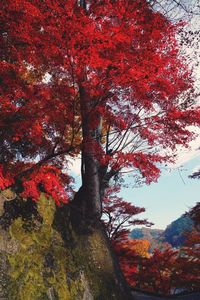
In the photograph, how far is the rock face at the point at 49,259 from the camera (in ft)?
22.6

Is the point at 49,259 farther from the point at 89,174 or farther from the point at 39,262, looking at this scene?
the point at 89,174

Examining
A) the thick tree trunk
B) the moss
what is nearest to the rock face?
the moss

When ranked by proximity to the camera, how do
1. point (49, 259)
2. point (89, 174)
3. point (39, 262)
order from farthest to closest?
point (89, 174) → point (49, 259) → point (39, 262)

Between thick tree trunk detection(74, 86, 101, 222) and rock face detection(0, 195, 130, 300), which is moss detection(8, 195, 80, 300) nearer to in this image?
rock face detection(0, 195, 130, 300)

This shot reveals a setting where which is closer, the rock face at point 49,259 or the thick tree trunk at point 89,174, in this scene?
the rock face at point 49,259

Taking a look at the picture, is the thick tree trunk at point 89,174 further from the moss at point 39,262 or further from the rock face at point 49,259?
the moss at point 39,262

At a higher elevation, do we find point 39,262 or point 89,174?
point 89,174

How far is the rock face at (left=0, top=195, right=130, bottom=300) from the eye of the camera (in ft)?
22.6

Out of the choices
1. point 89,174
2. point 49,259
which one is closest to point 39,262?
point 49,259

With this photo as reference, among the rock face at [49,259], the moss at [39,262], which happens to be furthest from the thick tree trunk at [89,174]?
the moss at [39,262]

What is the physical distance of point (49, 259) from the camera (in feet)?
25.6

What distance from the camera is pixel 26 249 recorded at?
24.2 ft

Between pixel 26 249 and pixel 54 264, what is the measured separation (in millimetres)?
877

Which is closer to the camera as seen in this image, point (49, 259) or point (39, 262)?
point (39, 262)
